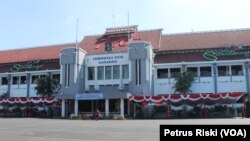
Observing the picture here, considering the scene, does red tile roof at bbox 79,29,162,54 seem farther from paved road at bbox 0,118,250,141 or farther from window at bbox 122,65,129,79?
paved road at bbox 0,118,250,141

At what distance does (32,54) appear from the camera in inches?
2135

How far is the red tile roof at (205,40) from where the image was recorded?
143 ft

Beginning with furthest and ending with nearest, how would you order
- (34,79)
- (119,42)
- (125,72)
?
(34,79), (119,42), (125,72)

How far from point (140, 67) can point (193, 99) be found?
8.41 m

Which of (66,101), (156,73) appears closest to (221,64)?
(156,73)

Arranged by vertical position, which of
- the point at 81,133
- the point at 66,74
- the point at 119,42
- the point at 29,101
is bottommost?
the point at 81,133

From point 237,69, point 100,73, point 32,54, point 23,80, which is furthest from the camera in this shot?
point 32,54

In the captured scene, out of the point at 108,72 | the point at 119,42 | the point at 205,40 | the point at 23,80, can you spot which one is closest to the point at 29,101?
the point at 23,80

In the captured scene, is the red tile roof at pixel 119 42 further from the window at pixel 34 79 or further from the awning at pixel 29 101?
the awning at pixel 29 101

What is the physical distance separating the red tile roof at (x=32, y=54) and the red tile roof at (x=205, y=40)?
16.6 meters

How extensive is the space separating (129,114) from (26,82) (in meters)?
19.9

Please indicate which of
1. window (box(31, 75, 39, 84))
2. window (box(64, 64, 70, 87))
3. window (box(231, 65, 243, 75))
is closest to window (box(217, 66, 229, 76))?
window (box(231, 65, 243, 75))

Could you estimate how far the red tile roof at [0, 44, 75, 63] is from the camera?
171 feet

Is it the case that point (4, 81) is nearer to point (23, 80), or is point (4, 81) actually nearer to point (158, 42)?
point (23, 80)
